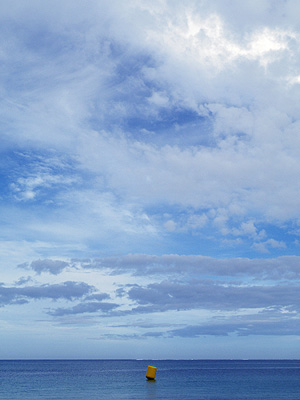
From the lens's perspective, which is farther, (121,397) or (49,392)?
(49,392)

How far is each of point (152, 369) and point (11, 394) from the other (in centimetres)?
2986

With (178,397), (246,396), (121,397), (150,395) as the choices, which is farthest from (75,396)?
(246,396)

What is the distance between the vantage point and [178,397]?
172 ft

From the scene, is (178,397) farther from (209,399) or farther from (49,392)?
(49,392)

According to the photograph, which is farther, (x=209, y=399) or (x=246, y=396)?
(x=246, y=396)

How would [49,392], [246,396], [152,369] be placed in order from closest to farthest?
[246,396]
[49,392]
[152,369]

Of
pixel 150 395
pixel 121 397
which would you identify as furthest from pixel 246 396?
pixel 121 397

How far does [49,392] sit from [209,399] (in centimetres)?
2371

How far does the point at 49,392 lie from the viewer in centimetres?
5803

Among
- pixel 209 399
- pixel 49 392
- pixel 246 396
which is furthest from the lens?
pixel 49 392

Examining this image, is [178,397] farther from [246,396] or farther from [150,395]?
[246,396]

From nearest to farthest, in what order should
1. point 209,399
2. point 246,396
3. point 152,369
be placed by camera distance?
point 209,399
point 246,396
point 152,369

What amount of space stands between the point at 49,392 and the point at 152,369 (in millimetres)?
24784

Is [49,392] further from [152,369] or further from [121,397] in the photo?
[152,369]
